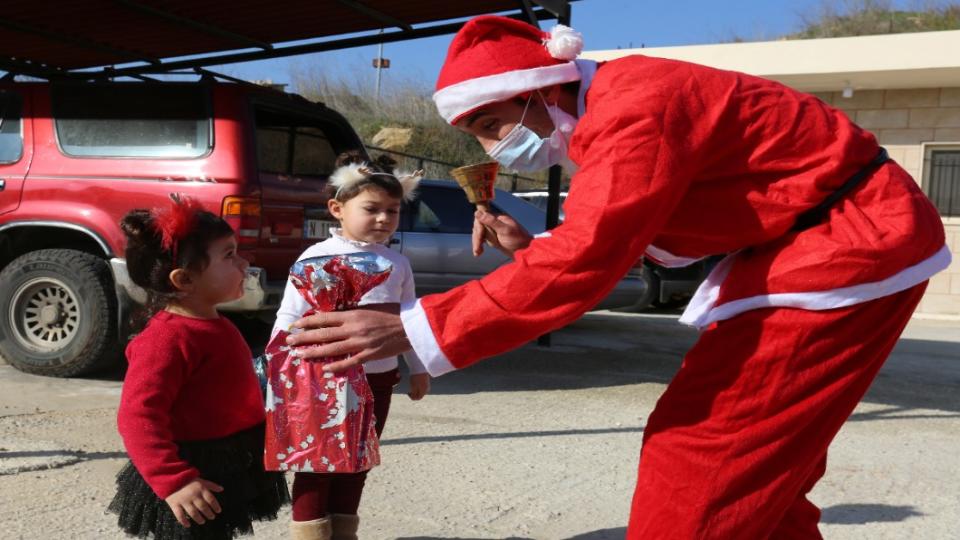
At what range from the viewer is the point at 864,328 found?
208cm

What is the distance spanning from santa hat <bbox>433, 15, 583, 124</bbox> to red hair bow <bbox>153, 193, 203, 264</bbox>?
0.81 metres

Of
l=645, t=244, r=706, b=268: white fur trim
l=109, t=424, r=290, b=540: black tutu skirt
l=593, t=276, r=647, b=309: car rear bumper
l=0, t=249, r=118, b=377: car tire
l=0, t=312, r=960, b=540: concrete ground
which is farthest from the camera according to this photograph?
l=593, t=276, r=647, b=309: car rear bumper

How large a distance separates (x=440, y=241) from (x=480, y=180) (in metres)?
5.57

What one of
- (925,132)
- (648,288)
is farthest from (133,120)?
(925,132)

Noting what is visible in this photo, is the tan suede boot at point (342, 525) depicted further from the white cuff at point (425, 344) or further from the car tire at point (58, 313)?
the car tire at point (58, 313)

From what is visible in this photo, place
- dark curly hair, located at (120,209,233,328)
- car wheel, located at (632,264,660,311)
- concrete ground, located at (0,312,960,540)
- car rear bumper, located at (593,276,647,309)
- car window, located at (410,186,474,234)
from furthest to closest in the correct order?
car wheel, located at (632,264,660,311), car rear bumper, located at (593,276,647,309), car window, located at (410,186,474,234), concrete ground, located at (0,312,960,540), dark curly hair, located at (120,209,233,328)

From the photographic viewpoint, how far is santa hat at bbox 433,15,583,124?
230cm

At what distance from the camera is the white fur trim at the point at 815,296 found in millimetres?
2023

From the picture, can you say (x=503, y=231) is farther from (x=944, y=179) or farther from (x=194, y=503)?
(x=944, y=179)

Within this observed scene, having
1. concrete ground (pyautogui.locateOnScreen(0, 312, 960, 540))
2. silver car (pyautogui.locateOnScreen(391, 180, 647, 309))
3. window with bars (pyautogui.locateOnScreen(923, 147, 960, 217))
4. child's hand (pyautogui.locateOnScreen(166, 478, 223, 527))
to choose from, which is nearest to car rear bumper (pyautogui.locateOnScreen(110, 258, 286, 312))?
concrete ground (pyautogui.locateOnScreen(0, 312, 960, 540))

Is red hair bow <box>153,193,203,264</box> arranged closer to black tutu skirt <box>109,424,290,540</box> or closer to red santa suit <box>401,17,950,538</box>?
black tutu skirt <box>109,424,290,540</box>

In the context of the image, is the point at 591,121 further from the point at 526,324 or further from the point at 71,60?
the point at 71,60

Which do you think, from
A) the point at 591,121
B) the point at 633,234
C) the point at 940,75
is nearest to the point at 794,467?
the point at 633,234

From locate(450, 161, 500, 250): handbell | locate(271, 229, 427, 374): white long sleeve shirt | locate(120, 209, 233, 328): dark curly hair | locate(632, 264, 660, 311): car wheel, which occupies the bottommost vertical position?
locate(632, 264, 660, 311): car wheel
